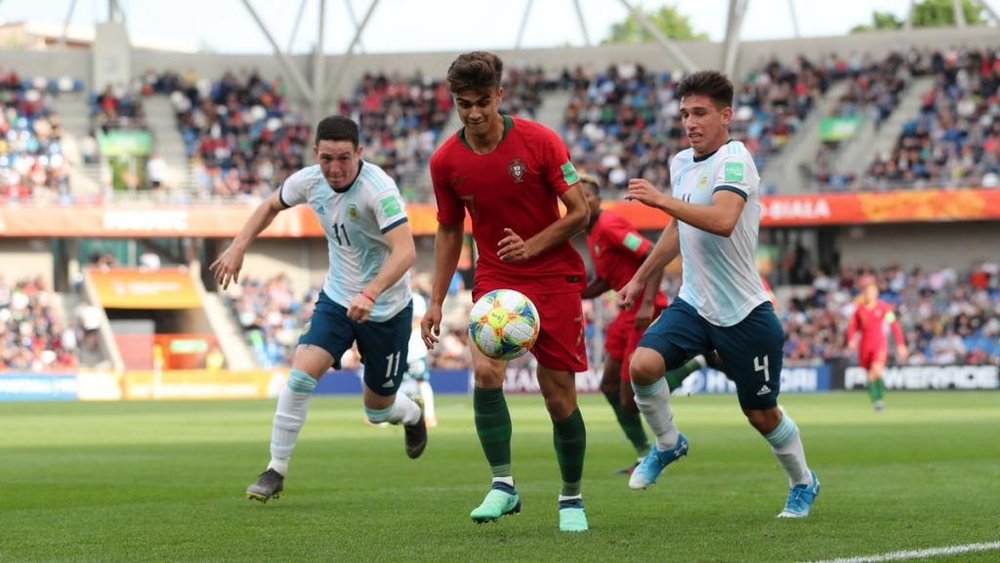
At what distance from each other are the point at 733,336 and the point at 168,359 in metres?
35.6

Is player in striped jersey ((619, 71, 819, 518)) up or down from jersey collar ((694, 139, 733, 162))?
down

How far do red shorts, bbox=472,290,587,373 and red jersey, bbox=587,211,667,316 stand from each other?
4.44 metres

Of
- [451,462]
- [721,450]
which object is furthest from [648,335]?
[721,450]

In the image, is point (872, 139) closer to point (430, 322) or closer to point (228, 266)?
point (228, 266)

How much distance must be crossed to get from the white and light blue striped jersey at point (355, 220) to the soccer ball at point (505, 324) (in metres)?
2.19

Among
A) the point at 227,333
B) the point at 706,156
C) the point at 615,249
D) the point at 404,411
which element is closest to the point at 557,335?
the point at 706,156

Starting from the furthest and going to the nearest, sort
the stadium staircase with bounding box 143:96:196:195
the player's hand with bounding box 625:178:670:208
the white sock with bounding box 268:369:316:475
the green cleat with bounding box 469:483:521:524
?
the stadium staircase with bounding box 143:96:196:195 < the white sock with bounding box 268:369:316:475 < the green cleat with bounding box 469:483:521:524 < the player's hand with bounding box 625:178:670:208

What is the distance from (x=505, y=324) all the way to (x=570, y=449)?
82 cm

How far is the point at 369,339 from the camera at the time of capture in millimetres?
11117

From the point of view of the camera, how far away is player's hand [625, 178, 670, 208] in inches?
300

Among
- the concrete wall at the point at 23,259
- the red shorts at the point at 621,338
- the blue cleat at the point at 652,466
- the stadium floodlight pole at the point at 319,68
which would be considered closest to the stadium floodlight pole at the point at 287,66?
the stadium floodlight pole at the point at 319,68

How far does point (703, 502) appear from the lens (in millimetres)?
10156

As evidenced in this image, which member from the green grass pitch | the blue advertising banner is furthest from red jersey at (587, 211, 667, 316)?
the blue advertising banner

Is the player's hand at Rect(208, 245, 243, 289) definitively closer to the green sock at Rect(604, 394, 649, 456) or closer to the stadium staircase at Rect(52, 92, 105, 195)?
the green sock at Rect(604, 394, 649, 456)
